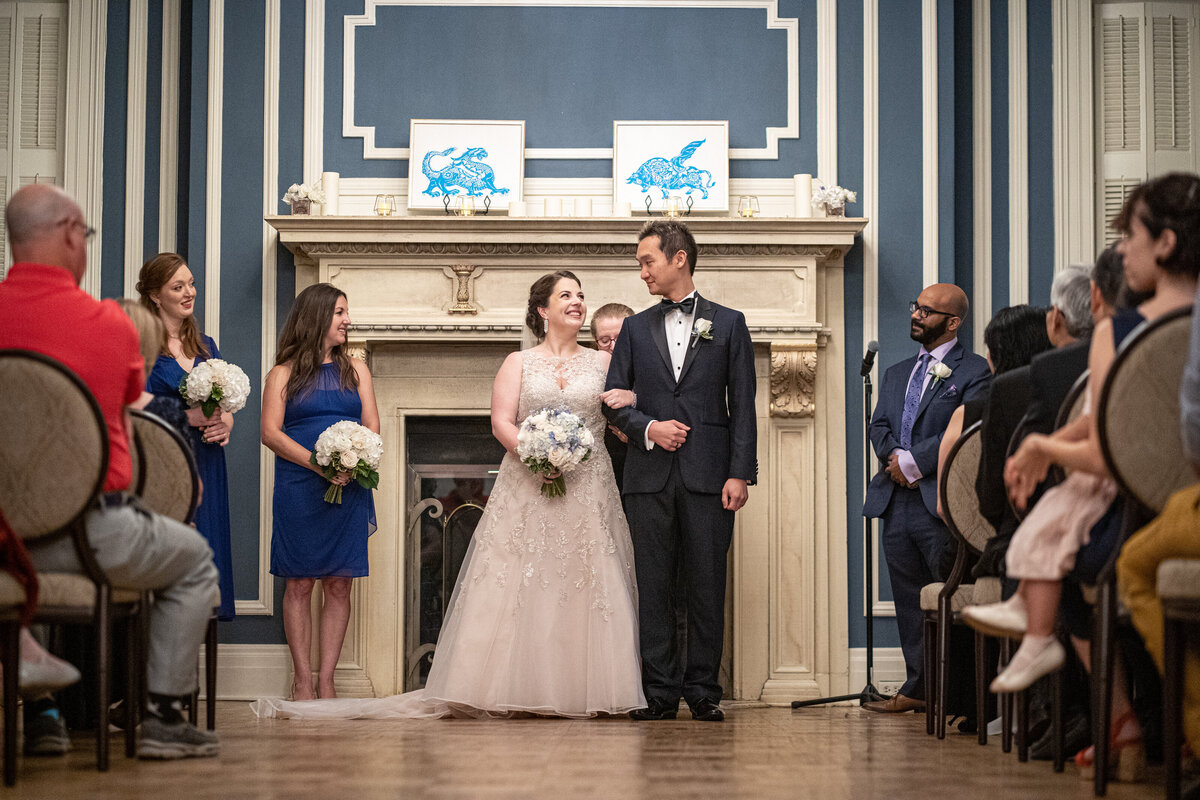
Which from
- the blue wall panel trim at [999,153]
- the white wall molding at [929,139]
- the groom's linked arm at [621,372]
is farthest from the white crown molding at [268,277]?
the blue wall panel trim at [999,153]

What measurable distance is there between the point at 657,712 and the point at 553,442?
1058mm

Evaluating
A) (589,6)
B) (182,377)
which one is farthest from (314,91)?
(182,377)

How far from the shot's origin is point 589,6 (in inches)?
254

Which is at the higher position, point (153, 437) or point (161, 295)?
point (161, 295)

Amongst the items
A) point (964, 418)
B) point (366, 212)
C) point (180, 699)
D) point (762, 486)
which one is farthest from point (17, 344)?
point (762, 486)

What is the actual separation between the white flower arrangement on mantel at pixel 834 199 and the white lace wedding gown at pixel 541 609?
5.48ft

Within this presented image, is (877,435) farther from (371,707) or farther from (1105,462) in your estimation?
(1105,462)

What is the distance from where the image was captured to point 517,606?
491cm

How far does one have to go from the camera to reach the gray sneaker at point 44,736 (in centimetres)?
333

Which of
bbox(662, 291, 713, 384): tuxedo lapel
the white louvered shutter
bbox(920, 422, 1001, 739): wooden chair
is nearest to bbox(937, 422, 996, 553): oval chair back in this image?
bbox(920, 422, 1001, 739): wooden chair

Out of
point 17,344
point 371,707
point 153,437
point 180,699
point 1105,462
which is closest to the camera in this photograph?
point 1105,462

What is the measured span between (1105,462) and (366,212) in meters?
4.33

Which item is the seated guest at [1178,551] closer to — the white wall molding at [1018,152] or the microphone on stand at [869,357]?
the microphone on stand at [869,357]

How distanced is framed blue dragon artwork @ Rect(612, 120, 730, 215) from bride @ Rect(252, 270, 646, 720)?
3.81ft
